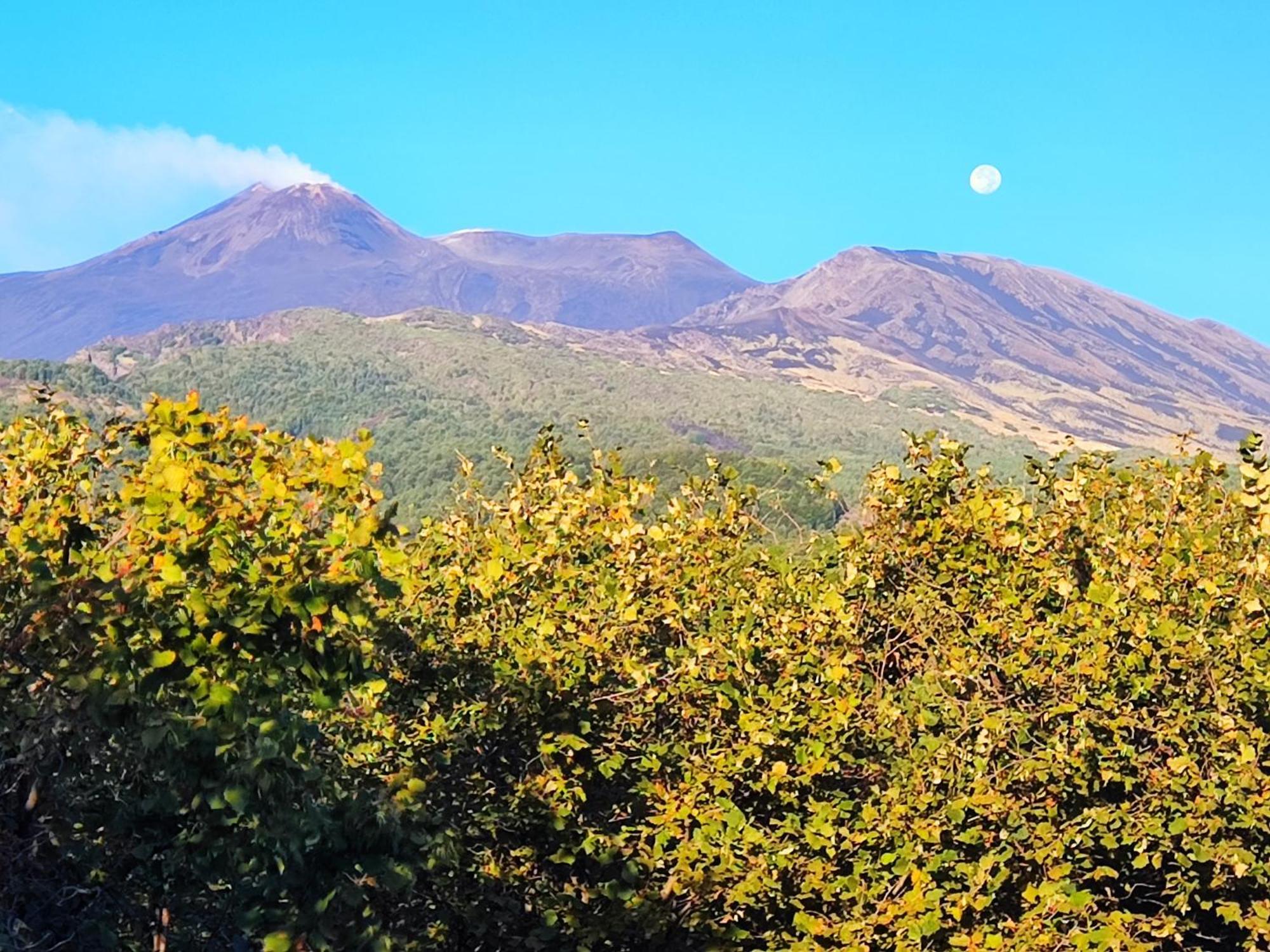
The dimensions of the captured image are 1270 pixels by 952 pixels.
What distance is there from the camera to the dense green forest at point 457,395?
4697 inches

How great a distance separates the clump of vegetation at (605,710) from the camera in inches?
173

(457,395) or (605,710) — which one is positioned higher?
(457,395)

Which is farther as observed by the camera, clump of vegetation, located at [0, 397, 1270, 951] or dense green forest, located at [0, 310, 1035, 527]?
dense green forest, located at [0, 310, 1035, 527]

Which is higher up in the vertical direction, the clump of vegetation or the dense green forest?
the dense green forest

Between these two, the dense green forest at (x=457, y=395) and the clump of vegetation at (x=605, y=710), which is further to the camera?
the dense green forest at (x=457, y=395)

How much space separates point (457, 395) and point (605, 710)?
145576 millimetres

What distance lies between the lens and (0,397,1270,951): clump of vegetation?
4395 mm

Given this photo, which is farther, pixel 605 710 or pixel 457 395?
pixel 457 395

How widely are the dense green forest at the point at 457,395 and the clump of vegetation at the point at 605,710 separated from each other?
77612 mm

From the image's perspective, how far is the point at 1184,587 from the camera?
835 centimetres

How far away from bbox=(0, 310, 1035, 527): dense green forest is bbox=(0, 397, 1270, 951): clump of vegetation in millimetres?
77612

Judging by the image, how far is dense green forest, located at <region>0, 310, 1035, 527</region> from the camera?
119 metres

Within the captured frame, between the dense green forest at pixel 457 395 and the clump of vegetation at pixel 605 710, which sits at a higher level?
the dense green forest at pixel 457 395

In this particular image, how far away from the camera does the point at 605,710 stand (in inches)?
318
